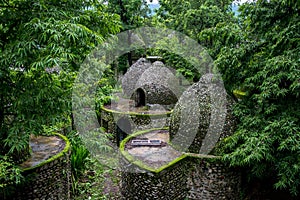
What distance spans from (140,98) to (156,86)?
1.61m

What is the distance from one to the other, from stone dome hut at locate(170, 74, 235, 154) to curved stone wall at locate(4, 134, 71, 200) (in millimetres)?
3671

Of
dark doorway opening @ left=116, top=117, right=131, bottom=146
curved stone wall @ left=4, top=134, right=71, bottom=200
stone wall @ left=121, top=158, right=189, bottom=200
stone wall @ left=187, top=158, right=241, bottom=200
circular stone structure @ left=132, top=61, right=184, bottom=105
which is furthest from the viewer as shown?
circular stone structure @ left=132, top=61, right=184, bottom=105

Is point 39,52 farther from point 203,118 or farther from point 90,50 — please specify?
point 203,118

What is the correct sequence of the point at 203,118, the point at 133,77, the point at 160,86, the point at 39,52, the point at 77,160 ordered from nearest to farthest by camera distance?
1. the point at 39,52
2. the point at 203,118
3. the point at 77,160
4. the point at 160,86
5. the point at 133,77

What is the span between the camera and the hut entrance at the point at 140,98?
16.3m

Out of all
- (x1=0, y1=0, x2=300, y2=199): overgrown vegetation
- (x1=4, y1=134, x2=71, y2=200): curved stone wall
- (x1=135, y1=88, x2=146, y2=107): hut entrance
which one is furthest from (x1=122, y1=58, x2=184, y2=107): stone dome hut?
(x1=4, y1=134, x2=71, y2=200): curved stone wall

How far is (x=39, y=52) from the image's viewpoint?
546 cm

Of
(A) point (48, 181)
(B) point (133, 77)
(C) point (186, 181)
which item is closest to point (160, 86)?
(B) point (133, 77)

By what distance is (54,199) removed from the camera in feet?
27.6

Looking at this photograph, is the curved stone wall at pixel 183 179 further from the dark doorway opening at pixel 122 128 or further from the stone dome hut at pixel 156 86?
the stone dome hut at pixel 156 86

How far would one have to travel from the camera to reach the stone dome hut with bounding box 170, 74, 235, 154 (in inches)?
340

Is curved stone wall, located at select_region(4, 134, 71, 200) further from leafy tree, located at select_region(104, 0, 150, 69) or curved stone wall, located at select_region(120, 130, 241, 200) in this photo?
leafy tree, located at select_region(104, 0, 150, 69)

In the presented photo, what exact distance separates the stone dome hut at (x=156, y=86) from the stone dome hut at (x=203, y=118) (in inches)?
229

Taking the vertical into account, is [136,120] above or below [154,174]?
above
